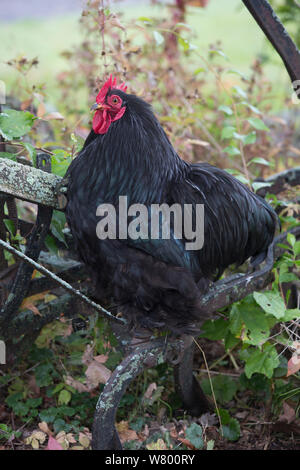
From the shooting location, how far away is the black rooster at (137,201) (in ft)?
5.98

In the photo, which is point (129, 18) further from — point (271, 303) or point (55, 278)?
point (55, 278)

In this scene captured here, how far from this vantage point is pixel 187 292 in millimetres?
1876

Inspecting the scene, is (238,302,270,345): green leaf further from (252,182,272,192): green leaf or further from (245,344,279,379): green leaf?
(252,182,272,192): green leaf

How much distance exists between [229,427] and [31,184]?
1.36m

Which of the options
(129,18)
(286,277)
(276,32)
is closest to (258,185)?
(286,277)

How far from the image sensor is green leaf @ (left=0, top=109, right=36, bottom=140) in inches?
77.5

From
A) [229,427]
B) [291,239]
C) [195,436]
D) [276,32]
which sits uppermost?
[276,32]

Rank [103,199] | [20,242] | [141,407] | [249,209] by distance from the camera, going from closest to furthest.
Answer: [103,199]
[20,242]
[249,209]
[141,407]

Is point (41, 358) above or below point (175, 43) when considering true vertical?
below

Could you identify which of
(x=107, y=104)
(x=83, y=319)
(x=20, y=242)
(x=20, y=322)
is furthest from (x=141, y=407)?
(x=107, y=104)

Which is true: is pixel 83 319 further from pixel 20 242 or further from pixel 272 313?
pixel 272 313

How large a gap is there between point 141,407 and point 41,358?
0.53 m

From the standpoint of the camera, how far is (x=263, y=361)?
217 centimetres

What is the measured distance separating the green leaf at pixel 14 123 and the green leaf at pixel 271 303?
3.75ft
